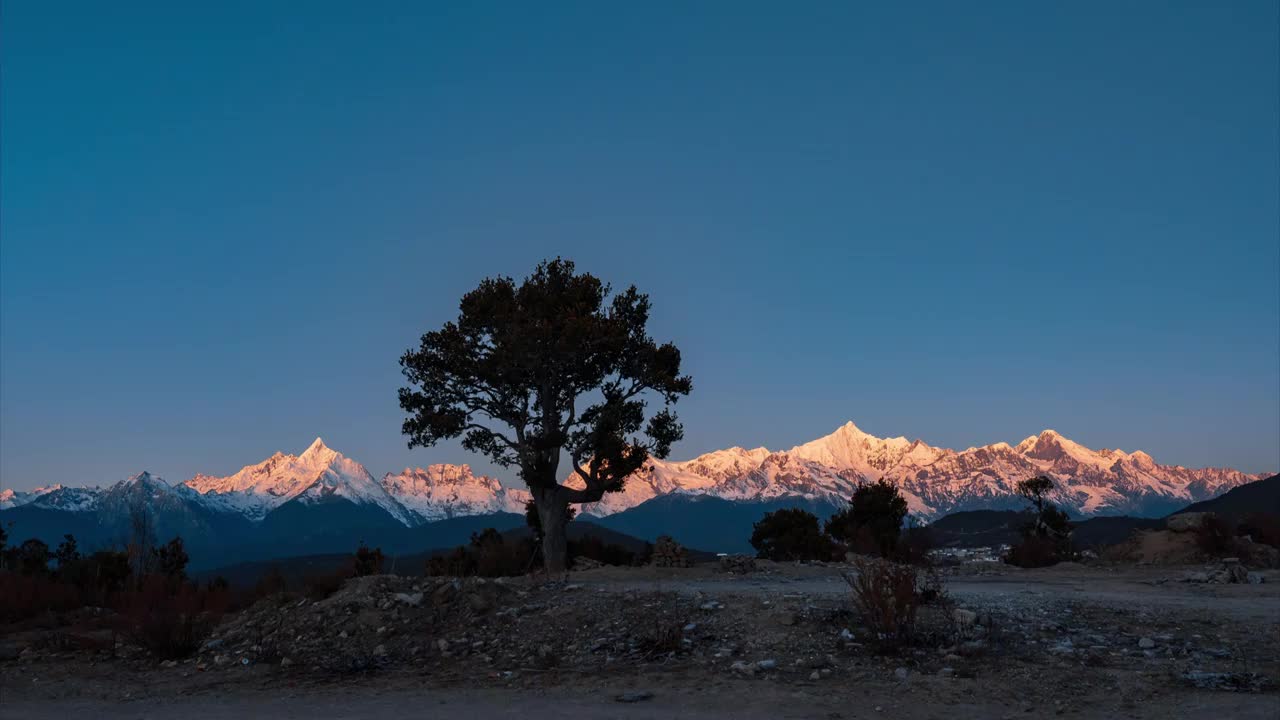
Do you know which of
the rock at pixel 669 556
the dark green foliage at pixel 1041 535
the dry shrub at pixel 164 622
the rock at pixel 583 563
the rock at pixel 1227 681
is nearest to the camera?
the rock at pixel 1227 681

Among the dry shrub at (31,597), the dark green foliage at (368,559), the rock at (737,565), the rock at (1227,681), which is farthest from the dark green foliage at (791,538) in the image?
the rock at (1227,681)

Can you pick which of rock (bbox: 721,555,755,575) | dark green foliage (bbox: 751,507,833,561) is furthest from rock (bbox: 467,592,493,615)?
dark green foliage (bbox: 751,507,833,561)

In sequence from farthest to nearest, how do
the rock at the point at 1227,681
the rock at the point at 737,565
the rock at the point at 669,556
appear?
the rock at the point at 669,556, the rock at the point at 737,565, the rock at the point at 1227,681

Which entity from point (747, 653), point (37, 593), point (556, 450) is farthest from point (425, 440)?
point (747, 653)

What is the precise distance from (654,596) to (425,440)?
19.2 m

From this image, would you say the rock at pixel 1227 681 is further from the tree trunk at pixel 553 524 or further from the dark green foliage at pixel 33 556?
the dark green foliage at pixel 33 556

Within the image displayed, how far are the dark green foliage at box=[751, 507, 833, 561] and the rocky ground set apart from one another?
1959 centimetres

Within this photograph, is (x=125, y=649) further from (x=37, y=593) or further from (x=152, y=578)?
(x=37, y=593)

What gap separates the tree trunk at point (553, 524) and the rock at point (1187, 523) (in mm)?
23517

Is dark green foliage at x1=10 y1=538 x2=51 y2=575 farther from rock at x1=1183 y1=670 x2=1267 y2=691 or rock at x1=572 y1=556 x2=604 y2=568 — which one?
rock at x1=1183 y1=670 x2=1267 y2=691

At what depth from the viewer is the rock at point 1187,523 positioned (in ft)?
109

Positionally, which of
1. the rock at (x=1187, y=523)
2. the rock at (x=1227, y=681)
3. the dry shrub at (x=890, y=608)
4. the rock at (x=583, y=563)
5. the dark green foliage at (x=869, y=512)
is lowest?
the rock at (x=1227, y=681)

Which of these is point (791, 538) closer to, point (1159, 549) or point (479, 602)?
point (1159, 549)

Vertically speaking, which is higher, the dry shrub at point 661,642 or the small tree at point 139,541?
the small tree at point 139,541
